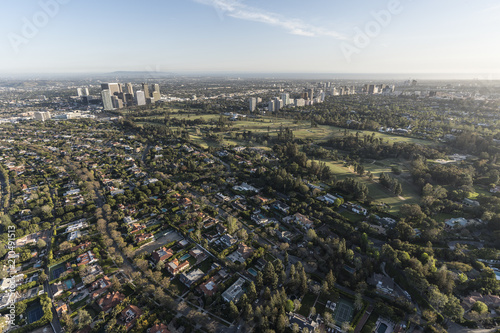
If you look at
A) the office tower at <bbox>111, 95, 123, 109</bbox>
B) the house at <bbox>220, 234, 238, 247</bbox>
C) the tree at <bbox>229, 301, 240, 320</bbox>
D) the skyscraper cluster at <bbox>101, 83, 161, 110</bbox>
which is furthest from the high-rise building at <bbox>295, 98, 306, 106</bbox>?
the tree at <bbox>229, 301, 240, 320</bbox>

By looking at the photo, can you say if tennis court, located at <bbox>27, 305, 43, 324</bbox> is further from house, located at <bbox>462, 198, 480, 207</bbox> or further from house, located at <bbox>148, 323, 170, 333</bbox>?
house, located at <bbox>462, 198, 480, 207</bbox>

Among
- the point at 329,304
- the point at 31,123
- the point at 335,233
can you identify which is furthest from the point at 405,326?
the point at 31,123

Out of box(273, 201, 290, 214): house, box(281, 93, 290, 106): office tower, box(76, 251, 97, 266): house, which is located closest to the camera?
box(76, 251, 97, 266): house

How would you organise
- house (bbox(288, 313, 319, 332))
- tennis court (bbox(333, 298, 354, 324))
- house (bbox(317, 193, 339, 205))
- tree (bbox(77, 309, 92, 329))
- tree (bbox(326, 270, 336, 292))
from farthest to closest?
1. house (bbox(317, 193, 339, 205))
2. tree (bbox(326, 270, 336, 292))
3. tennis court (bbox(333, 298, 354, 324))
4. house (bbox(288, 313, 319, 332))
5. tree (bbox(77, 309, 92, 329))

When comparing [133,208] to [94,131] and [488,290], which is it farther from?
[94,131]

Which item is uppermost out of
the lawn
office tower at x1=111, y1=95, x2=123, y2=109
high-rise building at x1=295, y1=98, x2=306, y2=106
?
high-rise building at x1=295, y1=98, x2=306, y2=106

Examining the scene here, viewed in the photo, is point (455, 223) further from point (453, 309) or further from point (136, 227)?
point (136, 227)

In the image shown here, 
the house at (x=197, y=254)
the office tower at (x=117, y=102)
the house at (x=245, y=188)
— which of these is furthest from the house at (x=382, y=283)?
the office tower at (x=117, y=102)

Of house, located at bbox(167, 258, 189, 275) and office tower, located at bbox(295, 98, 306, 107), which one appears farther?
office tower, located at bbox(295, 98, 306, 107)
